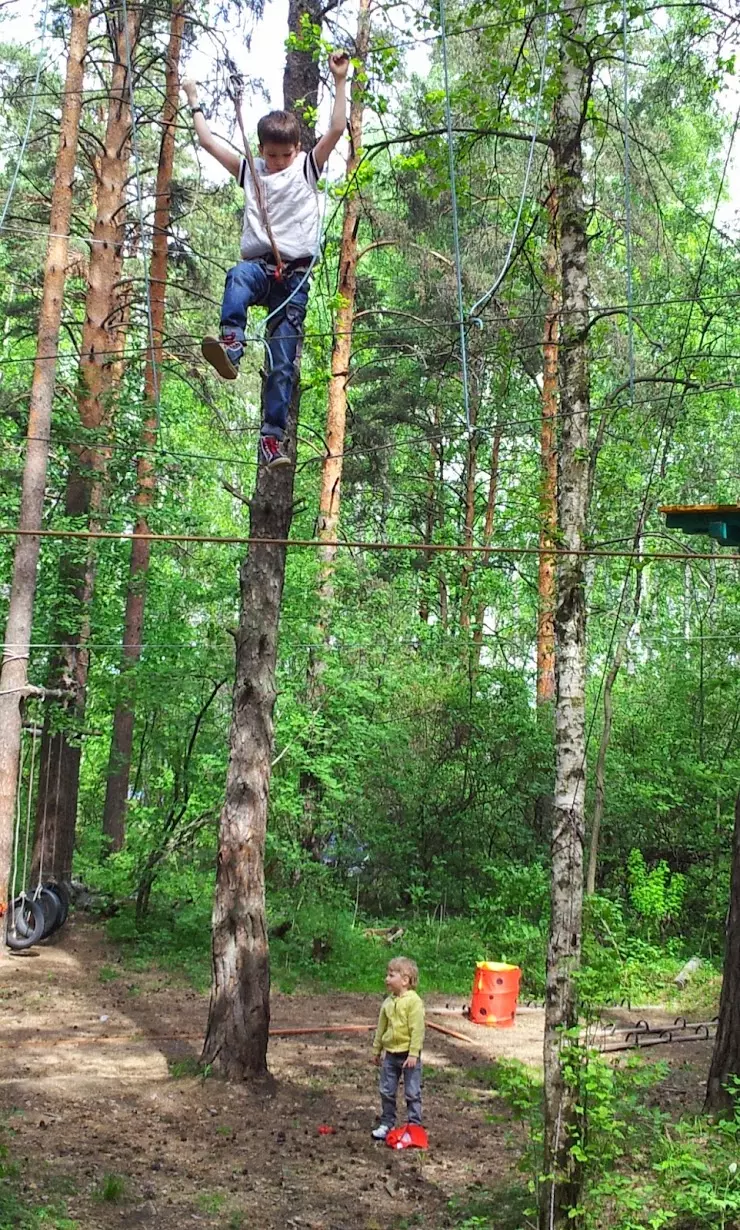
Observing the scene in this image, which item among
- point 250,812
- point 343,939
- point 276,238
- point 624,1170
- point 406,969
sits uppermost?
point 276,238

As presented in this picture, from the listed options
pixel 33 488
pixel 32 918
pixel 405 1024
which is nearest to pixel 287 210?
pixel 405 1024

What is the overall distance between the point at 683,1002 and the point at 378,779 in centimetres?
455

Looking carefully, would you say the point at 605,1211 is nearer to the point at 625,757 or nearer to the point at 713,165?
the point at 625,757

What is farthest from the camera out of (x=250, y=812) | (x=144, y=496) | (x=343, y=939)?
(x=144, y=496)

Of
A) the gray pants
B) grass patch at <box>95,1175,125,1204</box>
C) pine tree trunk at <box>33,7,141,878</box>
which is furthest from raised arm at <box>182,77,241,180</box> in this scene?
pine tree trunk at <box>33,7,141,878</box>

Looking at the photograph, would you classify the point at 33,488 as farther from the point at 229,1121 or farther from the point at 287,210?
the point at 229,1121

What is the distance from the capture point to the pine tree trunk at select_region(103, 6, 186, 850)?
11.0m

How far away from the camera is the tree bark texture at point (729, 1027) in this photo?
5.31 meters

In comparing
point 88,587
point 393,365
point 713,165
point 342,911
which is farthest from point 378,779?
point 713,165

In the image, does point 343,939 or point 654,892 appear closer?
point 343,939

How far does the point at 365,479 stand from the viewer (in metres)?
15.9

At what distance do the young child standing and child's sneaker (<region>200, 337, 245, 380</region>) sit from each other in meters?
3.14

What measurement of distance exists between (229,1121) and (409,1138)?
98cm

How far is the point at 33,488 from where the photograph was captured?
31.5 feet
